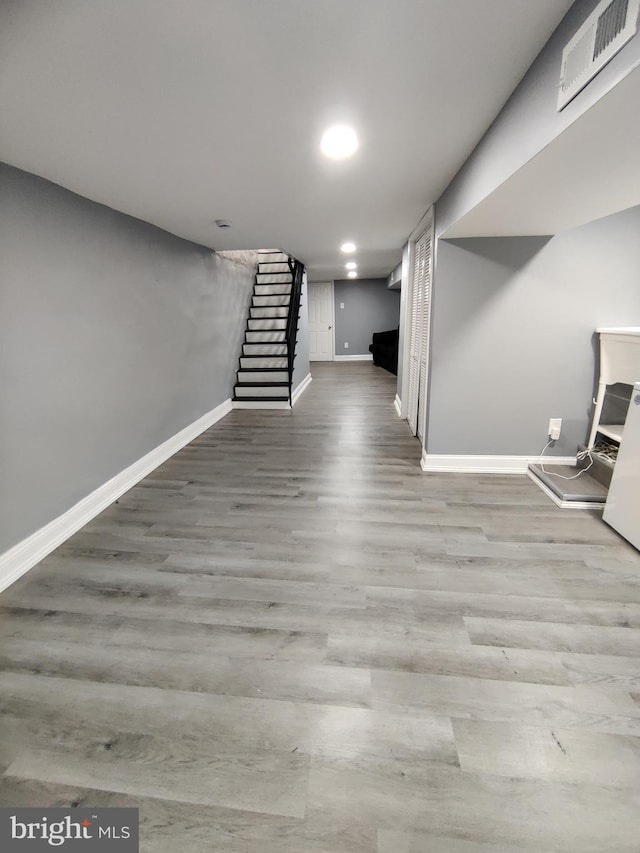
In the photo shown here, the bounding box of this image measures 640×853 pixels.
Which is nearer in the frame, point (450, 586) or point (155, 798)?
point (155, 798)

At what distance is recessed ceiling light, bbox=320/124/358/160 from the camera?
1.57m

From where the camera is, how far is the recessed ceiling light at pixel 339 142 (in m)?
1.57

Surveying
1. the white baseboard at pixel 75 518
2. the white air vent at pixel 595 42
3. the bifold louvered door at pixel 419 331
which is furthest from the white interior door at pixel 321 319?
the white air vent at pixel 595 42

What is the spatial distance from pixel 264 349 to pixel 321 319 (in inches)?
179

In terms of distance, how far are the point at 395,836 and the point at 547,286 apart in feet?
10.5

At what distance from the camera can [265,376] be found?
5340 millimetres

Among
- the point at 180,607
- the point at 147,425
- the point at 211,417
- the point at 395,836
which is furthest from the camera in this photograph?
the point at 211,417

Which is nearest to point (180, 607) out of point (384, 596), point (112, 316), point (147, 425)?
point (384, 596)

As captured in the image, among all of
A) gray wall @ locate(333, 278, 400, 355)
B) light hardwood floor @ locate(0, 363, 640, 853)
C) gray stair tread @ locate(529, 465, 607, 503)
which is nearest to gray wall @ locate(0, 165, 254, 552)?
light hardwood floor @ locate(0, 363, 640, 853)

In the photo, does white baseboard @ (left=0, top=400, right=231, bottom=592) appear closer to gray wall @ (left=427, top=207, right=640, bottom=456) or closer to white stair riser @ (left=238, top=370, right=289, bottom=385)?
white stair riser @ (left=238, top=370, right=289, bottom=385)

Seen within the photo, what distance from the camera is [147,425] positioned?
3.21 m

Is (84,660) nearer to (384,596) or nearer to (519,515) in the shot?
(384,596)

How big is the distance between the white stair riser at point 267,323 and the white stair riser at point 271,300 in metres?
0.31

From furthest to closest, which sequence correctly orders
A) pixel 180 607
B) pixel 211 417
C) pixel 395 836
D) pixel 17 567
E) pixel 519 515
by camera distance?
pixel 211 417, pixel 519 515, pixel 17 567, pixel 180 607, pixel 395 836
